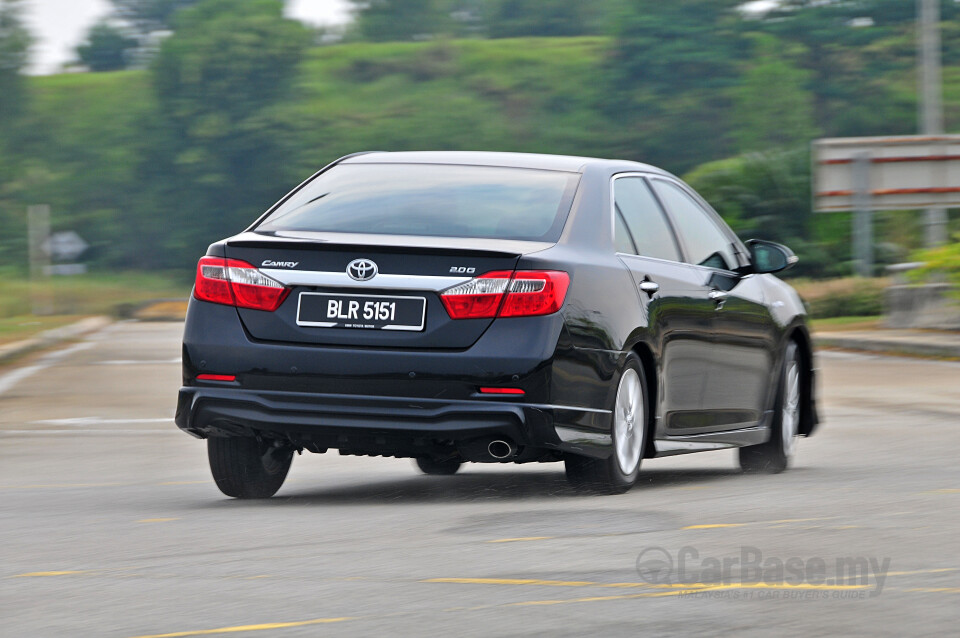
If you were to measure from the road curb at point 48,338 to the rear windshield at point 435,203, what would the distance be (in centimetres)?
1631

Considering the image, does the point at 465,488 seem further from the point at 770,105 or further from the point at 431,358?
the point at 770,105

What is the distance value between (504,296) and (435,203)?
0.75 meters

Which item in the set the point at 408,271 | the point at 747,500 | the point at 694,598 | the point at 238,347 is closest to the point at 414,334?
the point at 408,271

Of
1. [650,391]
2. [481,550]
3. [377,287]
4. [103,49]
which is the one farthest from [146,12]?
[481,550]

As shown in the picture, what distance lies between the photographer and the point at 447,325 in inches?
276

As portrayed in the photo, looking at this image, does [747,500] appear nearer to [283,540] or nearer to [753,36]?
[283,540]

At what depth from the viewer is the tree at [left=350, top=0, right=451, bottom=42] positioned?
166 m

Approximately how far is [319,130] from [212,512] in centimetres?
11469

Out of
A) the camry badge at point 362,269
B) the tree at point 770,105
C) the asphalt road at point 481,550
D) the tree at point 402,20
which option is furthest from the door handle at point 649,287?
the tree at point 402,20

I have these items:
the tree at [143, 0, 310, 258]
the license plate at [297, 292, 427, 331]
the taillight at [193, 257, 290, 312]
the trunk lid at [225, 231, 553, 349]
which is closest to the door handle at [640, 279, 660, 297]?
the trunk lid at [225, 231, 553, 349]

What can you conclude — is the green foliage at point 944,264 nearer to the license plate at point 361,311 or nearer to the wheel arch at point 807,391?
the wheel arch at point 807,391

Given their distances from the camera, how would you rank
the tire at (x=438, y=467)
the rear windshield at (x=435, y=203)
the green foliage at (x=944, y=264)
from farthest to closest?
the green foliage at (x=944, y=264), the tire at (x=438, y=467), the rear windshield at (x=435, y=203)

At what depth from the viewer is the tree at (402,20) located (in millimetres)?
165875

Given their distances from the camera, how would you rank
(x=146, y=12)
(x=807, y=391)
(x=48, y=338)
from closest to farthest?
(x=807, y=391) < (x=48, y=338) < (x=146, y=12)
